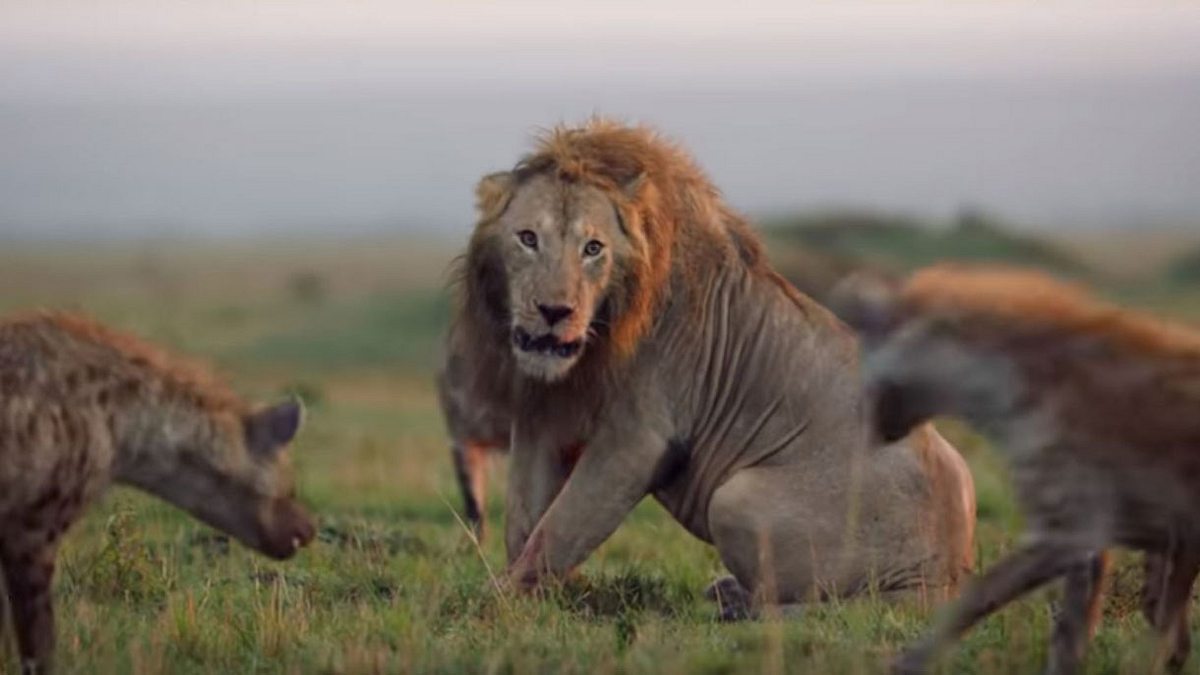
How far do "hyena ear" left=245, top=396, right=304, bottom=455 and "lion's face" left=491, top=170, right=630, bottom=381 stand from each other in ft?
2.74

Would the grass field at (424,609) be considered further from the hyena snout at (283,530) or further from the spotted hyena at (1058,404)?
the spotted hyena at (1058,404)

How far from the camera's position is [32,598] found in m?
6.34

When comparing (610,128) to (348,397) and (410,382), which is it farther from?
(410,382)

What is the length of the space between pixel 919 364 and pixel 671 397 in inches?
68.3

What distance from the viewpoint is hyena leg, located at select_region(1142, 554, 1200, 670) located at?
20.9ft

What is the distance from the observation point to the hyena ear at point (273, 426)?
7113 millimetres

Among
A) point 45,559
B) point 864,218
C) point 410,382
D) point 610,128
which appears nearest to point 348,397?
point 410,382

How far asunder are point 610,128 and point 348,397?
16.3 meters

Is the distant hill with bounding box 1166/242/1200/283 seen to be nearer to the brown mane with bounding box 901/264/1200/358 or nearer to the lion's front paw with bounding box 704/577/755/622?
the lion's front paw with bounding box 704/577/755/622

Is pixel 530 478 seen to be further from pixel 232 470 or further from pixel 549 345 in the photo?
pixel 232 470

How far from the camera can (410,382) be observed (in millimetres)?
27828

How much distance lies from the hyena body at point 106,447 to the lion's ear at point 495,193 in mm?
Answer: 1100

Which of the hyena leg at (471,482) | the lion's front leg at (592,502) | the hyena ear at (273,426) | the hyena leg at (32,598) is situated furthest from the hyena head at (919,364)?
the hyena leg at (471,482)

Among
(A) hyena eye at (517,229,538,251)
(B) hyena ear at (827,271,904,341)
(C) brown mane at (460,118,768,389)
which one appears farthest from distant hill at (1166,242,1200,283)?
(B) hyena ear at (827,271,904,341)
